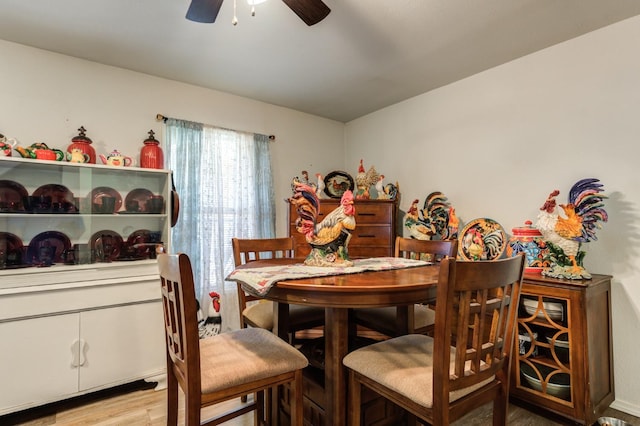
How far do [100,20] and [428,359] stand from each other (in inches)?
105

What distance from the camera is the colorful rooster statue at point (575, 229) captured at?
191 cm

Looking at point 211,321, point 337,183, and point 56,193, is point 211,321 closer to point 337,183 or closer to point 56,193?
point 56,193

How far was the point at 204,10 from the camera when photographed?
154 cm

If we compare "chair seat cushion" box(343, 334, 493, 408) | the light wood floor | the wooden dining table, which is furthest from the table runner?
the light wood floor

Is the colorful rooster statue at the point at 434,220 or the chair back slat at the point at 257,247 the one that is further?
the colorful rooster statue at the point at 434,220

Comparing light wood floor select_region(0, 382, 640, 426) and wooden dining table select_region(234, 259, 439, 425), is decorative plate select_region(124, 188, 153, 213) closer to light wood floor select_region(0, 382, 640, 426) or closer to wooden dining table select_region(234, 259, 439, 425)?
light wood floor select_region(0, 382, 640, 426)

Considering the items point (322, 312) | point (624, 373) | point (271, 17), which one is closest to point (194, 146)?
point (271, 17)

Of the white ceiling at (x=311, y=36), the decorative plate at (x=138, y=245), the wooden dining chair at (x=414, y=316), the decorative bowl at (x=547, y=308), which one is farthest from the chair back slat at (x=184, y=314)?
the decorative bowl at (x=547, y=308)

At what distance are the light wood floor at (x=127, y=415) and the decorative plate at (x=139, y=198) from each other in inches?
53.7

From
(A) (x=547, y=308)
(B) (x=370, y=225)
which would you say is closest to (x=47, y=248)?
(B) (x=370, y=225)

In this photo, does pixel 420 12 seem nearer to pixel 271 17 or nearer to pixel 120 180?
pixel 271 17

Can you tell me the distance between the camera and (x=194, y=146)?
295 cm

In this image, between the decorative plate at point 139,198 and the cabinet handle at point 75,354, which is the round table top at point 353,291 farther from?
the decorative plate at point 139,198

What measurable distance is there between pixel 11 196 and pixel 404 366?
2.65 metres
